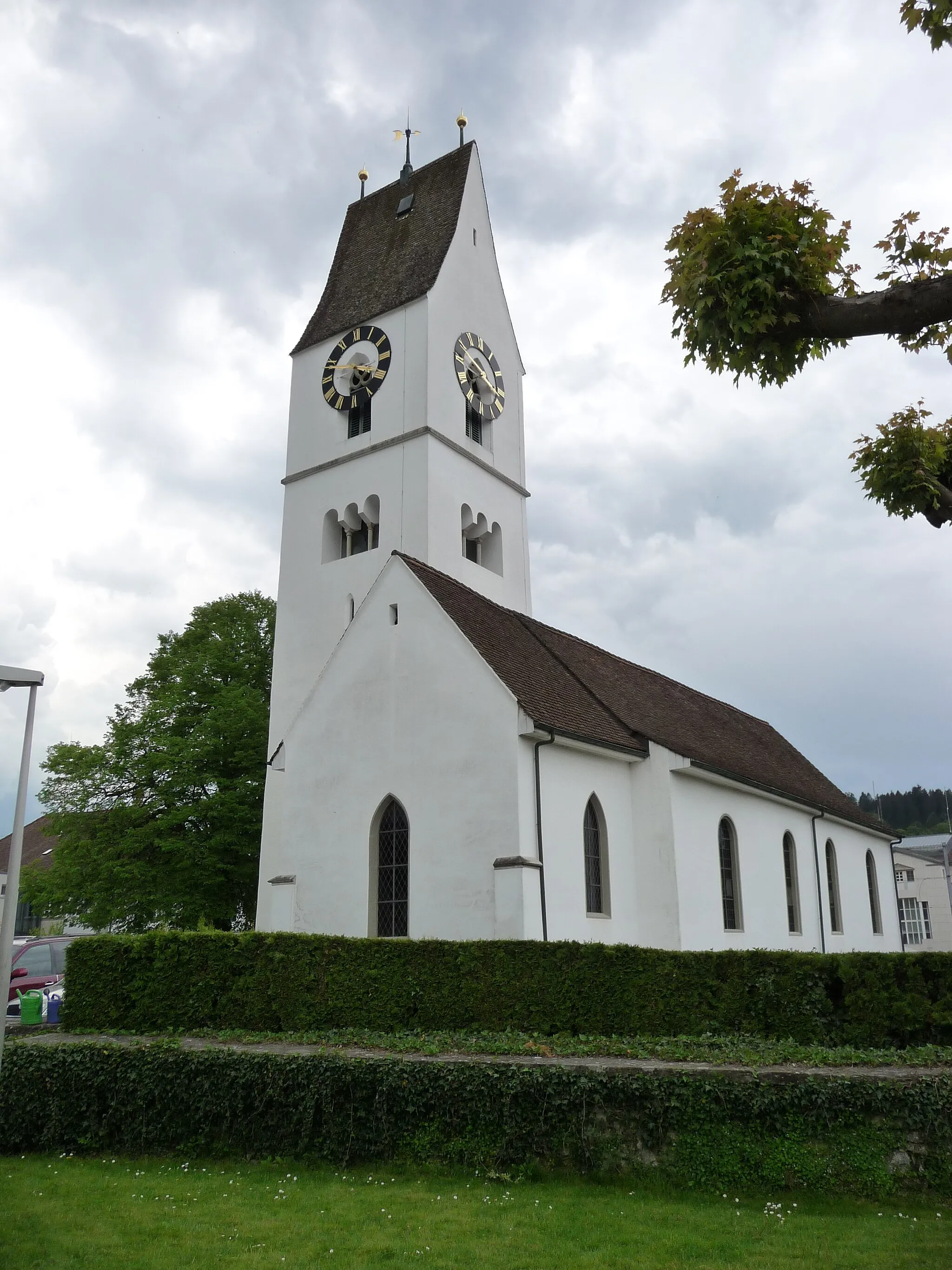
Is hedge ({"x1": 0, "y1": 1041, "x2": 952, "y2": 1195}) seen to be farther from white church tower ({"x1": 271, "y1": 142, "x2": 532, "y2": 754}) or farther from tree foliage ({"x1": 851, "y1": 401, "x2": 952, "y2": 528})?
white church tower ({"x1": 271, "y1": 142, "x2": 532, "y2": 754})

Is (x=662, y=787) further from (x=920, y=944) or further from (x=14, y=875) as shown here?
(x=920, y=944)

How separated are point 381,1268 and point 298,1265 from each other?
607mm

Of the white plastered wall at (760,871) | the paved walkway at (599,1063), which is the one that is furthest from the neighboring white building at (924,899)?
the paved walkway at (599,1063)

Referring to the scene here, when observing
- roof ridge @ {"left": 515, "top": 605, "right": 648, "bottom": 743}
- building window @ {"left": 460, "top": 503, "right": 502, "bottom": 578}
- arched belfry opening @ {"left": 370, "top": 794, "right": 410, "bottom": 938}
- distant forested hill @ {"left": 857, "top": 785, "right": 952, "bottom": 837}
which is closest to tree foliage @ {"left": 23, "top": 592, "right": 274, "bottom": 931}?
building window @ {"left": 460, "top": 503, "right": 502, "bottom": 578}

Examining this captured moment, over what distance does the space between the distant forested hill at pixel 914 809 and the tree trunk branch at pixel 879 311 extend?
120m

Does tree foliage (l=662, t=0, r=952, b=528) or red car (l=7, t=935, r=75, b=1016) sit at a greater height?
tree foliage (l=662, t=0, r=952, b=528)

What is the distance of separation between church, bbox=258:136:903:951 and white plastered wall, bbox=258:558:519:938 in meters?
0.05

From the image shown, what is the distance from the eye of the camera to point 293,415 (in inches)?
1225

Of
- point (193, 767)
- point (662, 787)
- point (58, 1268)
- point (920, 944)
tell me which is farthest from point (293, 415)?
point (920, 944)

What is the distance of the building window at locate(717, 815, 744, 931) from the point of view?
23.1 meters

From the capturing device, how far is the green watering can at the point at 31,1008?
58.1 feet

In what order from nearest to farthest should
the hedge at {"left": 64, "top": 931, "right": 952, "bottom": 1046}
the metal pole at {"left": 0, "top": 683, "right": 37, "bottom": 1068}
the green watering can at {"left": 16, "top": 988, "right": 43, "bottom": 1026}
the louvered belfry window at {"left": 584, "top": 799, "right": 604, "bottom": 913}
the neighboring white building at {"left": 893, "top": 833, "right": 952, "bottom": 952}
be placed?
the metal pole at {"left": 0, "top": 683, "right": 37, "bottom": 1068}
the hedge at {"left": 64, "top": 931, "right": 952, "bottom": 1046}
the green watering can at {"left": 16, "top": 988, "right": 43, "bottom": 1026}
the louvered belfry window at {"left": 584, "top": 799, "right": 604, "bottom": 913}
the neighboring white building at {"left": 893, "top": 833, "right": 952, "bottom": 952}

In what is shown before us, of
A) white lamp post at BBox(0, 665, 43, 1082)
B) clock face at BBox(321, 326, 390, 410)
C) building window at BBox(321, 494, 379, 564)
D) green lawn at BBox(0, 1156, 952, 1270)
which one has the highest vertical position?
clock face at BBox(321, 326, 390, 410)

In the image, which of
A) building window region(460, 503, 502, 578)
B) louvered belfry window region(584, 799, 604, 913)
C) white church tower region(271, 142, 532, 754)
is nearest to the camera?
louvered belfry window region(584, 799, 604, 913)
